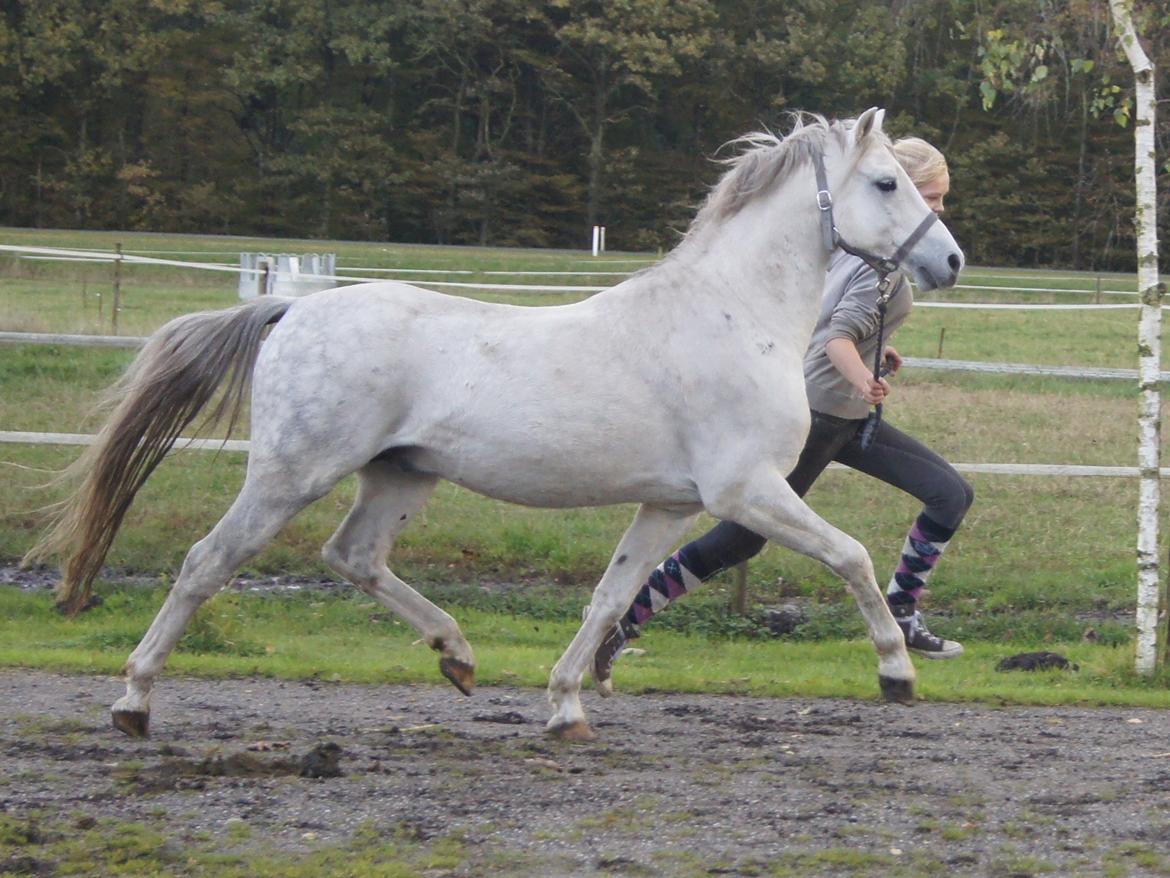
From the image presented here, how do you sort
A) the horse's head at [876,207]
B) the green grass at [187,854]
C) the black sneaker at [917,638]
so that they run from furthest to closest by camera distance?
the black sneaker at [917,638]
the horse's head at [876,207]
the green grass at [187,854]

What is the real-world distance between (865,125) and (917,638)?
2276mm

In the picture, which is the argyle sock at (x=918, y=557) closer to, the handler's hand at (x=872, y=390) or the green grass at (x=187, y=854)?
the handler's hand at (x=872, y=390)

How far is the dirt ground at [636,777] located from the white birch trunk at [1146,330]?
25.8 inches

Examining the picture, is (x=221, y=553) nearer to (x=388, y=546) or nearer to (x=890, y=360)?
(x=388, y=546)

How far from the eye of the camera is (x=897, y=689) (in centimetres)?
513

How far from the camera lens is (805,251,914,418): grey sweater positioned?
18.8 ft

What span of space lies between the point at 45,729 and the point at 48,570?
12.3 ft

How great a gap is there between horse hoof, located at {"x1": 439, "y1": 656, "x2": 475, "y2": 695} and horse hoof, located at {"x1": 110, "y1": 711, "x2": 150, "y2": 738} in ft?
3.36

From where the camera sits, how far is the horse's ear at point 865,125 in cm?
518

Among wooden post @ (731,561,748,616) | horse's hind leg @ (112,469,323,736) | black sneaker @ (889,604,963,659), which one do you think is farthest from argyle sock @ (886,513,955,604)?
horse's hind leg @ (112,469,323,736)

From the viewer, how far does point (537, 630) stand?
7.60 metres

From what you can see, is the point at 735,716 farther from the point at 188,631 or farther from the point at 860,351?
the point at 188,631

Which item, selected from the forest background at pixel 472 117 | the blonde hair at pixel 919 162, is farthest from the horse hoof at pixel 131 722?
the forest background at pixel 472 117

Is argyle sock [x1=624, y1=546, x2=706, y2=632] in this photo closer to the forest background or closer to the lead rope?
the lead rope
